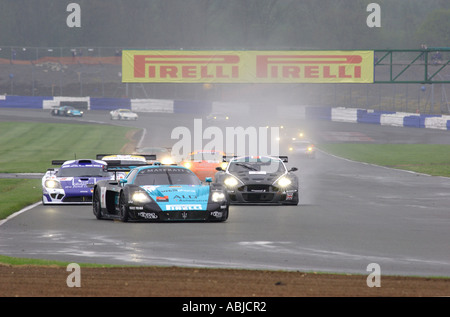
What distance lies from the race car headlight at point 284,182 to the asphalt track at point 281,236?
645 millimetres

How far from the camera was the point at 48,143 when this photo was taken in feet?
211

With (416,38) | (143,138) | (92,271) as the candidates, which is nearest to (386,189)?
(92,271)

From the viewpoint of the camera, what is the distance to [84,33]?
131625 mm

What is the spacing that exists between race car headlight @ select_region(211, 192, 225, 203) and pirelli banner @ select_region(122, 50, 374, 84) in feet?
88.7

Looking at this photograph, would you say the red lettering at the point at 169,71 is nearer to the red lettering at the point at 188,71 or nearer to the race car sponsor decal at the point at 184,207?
the red lettering at the point at 188,71

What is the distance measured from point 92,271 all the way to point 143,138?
184 feet

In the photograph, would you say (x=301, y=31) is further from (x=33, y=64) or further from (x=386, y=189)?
(x=386, y=189)

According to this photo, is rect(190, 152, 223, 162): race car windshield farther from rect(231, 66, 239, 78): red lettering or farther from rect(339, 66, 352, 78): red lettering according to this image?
rect(339, 66, 352, 78): red lettering

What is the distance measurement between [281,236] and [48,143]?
49881 mm

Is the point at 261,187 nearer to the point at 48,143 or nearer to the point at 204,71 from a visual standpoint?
the point at 204,71

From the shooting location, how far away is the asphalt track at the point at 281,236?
13031 mm

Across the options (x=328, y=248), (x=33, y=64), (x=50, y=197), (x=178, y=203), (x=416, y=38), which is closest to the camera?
(x=328, y=248)

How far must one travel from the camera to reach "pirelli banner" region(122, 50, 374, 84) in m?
45.9

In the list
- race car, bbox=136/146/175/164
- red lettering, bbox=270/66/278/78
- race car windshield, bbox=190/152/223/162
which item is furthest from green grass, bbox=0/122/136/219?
red lettering, bbox=270/66/278/78
